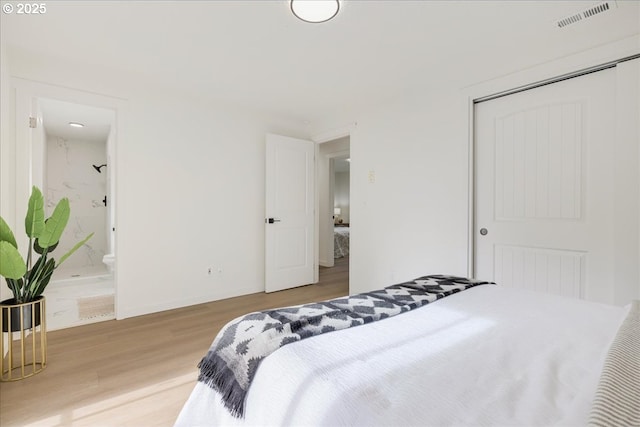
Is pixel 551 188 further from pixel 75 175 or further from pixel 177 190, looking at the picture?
pixel 75 175

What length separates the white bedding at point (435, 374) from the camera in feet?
2.12

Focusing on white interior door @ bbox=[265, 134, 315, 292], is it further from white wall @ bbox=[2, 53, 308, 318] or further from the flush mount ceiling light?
the flush mount ceiling light

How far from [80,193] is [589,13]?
678cm

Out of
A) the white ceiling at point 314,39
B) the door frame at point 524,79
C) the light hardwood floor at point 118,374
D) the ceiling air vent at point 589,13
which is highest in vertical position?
the white ceiling at point 314,39

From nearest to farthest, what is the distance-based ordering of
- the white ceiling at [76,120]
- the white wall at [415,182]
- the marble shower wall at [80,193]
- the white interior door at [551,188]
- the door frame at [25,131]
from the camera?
the white interior door at [551,188] → the door frame at [25,131] → the white wall at [415,182] → the white ceiling at [76,120] → the marble shower wall at [80,193]

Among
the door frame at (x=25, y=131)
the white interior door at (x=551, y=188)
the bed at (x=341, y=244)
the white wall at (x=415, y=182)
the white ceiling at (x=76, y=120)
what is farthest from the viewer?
the bed at (x=341, y=244)

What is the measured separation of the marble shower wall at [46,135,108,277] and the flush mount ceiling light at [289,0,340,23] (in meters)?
5.08

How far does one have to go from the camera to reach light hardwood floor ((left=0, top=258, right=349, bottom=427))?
5.21 ft

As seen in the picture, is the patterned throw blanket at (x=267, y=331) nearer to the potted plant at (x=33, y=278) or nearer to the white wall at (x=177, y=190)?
the potted plant at (x=33, y=278)

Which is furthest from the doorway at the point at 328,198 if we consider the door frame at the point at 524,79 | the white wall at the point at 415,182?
the door frame at the point at 524,79

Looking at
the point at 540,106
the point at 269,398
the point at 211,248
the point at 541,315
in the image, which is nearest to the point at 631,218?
the point at 540,106

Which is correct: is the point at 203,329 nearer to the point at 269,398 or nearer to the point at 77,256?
the point at 269,398

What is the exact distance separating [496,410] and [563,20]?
7.99 feet

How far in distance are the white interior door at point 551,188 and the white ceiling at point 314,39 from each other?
35 centimetres
